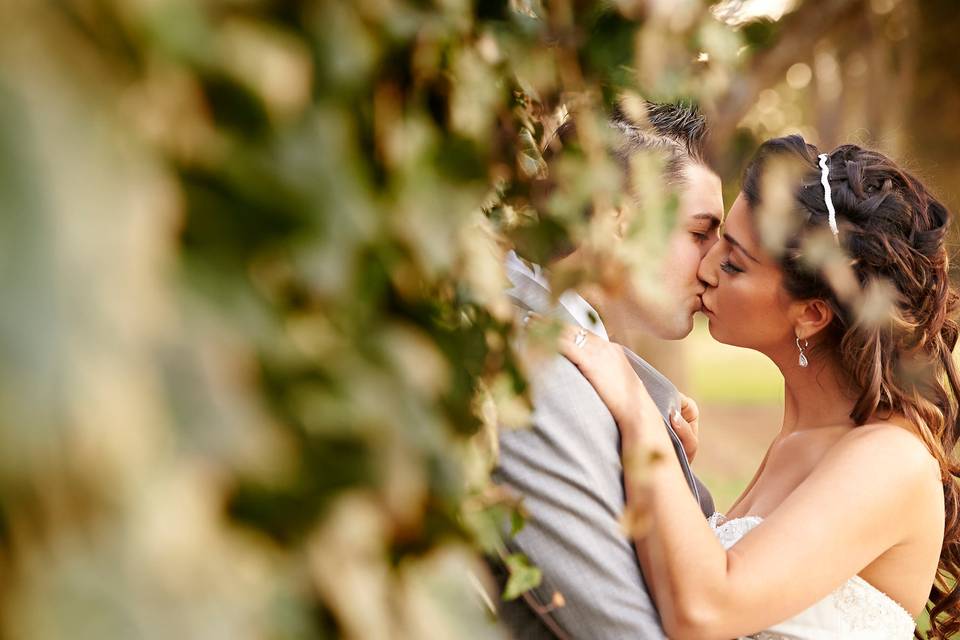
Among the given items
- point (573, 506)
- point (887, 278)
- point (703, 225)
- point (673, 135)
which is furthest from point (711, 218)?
point (573, 506)

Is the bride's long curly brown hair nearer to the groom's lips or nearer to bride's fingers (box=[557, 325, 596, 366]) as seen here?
the groom's lips

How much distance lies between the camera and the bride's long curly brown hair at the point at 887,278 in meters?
2.75

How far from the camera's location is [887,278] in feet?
9.04

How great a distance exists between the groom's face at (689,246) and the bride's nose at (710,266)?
19mm

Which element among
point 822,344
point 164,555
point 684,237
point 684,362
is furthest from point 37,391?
point 684,362

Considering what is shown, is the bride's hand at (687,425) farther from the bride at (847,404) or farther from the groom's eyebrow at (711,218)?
the groom's eyebrow at (711,218)

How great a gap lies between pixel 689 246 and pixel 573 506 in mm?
1306

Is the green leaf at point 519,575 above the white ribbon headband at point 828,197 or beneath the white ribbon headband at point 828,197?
above

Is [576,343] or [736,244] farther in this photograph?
[736,244]

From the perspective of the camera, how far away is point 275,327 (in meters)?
0.58

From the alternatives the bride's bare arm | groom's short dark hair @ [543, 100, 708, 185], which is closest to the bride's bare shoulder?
the bride's bare arm

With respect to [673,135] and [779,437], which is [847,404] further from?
[673,135]

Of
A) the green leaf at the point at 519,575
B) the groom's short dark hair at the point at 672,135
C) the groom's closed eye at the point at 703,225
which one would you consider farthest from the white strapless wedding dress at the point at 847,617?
the green leaf at the point at 519,575

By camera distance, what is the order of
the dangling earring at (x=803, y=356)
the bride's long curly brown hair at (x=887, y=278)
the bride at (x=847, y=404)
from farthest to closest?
the dangling earring at (x=803, y=356)
the bride's long curly brown hair at (x=887, y=278)
the bride at (x=847, y=404)
